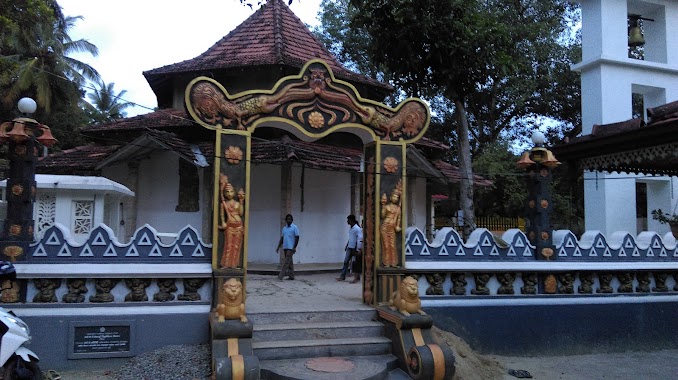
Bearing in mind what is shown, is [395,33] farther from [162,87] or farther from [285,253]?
[162,87]

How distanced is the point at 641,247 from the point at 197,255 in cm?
692

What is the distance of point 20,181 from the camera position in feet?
19.2

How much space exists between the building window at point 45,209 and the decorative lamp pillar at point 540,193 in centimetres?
745

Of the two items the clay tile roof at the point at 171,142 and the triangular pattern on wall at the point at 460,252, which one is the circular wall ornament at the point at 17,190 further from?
the triangular pattern on wall at the point at 460,252

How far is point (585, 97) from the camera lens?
11891mm

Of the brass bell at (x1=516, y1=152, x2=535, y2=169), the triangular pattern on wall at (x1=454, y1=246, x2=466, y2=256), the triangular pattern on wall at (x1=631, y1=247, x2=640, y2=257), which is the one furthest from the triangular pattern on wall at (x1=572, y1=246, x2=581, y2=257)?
the triangular pattern on wall at (x1=454, y1=246, x2=466, y2=256)

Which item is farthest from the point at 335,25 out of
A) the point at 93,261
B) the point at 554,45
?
the point at 93,261

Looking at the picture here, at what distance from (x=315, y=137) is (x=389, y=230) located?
1.63 metres

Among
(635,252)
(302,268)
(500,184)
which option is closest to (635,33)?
(635,252)

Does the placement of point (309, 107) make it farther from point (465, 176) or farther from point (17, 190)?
point (465, 176)

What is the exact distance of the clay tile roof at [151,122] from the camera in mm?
12031

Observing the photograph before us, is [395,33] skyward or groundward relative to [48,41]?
groundward

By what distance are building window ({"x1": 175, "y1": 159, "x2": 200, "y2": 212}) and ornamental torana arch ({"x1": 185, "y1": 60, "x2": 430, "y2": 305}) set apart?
6229mm

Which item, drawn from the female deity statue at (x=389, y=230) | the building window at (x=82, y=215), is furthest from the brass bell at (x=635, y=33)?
the building window at (x=82, y=215)
